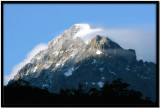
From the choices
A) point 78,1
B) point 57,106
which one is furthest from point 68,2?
point 57,106

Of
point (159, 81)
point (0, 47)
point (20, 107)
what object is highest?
point (0, 47)

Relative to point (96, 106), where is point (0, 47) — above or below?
above

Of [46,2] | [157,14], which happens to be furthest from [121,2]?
[46,2]

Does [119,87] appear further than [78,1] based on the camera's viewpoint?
Yes

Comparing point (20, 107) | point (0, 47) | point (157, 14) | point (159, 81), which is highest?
A: point (157, 14)

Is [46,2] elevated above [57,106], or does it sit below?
above

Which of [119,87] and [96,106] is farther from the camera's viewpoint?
[119,87]

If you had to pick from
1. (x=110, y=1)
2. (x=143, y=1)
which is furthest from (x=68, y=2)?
(x=143, y=1)

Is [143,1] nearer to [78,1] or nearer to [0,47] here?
[78,1]

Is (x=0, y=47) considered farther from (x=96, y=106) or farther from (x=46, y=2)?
A: (x=96, y=106)
